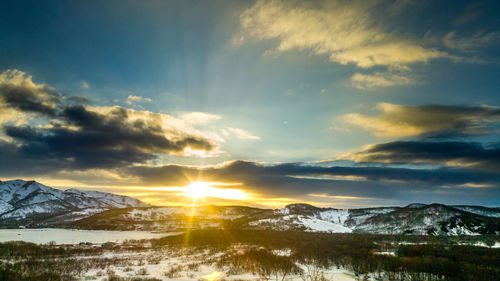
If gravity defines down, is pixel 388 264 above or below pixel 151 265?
above

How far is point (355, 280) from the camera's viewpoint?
2359cm

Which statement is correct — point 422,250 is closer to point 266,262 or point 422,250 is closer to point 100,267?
point 266,262

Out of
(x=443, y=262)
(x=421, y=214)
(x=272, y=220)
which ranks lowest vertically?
(x=272, y=220)

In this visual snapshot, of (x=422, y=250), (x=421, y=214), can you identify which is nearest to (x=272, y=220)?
(x=421, y=214)

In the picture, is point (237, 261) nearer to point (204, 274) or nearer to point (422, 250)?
point (204, 274)

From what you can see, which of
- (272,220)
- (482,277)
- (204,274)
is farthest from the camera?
(272,220)

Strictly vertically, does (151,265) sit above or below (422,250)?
below

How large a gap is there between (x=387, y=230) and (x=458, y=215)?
34921 mm

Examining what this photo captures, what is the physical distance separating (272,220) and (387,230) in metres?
70.6

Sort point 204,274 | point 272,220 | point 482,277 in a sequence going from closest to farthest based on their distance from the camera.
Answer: point 482,277 → point 204,274 → point 272,220

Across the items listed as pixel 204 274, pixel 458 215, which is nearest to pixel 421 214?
pixel 458 215

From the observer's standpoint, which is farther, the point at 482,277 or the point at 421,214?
the point at 421,214

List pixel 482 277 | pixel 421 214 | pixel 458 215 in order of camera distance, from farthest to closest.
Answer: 1. pixel 421 214
2. pixel 458 215
3. pixel 482 277

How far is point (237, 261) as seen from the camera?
107 feet
